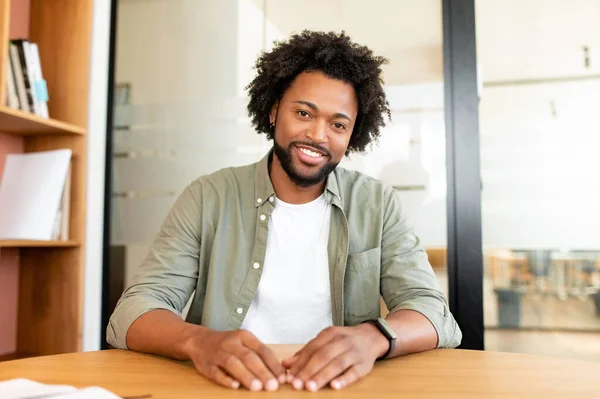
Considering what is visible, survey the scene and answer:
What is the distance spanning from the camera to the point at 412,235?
4.95 feet

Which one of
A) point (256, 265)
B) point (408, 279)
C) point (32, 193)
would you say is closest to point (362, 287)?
point (408, 279)

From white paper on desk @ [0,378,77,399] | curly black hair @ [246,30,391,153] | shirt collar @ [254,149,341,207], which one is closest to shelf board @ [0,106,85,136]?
curly black hair @ [246,30,391,153]

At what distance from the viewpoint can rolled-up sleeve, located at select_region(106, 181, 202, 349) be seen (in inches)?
46.4

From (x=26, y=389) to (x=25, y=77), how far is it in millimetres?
1702

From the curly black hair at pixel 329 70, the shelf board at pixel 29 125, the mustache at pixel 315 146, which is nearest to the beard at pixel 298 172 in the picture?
the mustache at pixel 315 146

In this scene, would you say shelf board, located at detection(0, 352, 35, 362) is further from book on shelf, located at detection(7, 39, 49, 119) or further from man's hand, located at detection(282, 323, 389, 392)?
man's hand, located at detection(282, 323, 389, 392)

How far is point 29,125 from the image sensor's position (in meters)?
2.20

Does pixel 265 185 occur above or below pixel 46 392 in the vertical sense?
above

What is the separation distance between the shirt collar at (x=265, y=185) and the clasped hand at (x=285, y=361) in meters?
0.62

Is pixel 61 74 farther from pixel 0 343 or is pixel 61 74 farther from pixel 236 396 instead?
pixel 236 396

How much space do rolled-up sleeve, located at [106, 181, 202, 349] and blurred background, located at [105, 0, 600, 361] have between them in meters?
0.83

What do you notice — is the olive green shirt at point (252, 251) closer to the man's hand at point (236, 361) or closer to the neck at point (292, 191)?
the neck at point (292, 191)

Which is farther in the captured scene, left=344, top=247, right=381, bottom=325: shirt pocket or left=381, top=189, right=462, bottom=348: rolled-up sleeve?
left=344, top=247, right=381, bottom=325: shirt pocket

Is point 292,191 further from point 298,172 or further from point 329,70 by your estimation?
point 329,70
